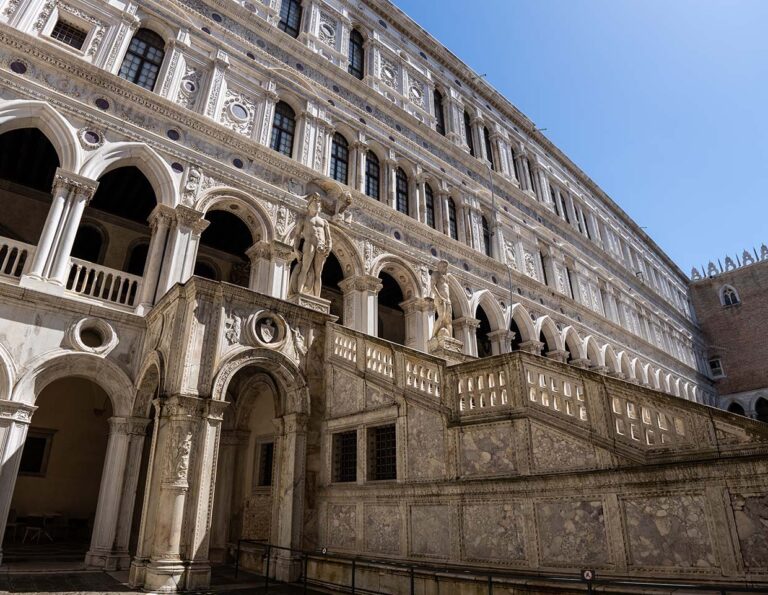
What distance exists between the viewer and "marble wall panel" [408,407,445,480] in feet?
24.6

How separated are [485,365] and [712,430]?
9.43ft

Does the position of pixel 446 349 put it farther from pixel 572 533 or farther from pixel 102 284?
pixel 102 284

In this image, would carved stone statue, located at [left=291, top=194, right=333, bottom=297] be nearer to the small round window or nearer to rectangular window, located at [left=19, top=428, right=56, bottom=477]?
the small round window

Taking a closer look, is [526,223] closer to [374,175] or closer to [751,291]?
[374,175]

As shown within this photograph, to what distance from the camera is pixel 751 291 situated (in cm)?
3934

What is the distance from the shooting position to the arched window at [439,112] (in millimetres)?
21578

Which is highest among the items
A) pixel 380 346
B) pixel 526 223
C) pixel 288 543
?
pixel 526 223

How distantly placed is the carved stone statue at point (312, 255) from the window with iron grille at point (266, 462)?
10.8 ft

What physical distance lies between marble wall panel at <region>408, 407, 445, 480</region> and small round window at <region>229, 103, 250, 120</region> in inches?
399

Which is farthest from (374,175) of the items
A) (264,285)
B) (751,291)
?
(751,291)

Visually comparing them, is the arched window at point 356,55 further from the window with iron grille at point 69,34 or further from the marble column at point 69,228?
the marble column at point 69,228

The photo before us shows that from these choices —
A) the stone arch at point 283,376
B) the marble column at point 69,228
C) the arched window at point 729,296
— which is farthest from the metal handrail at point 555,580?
the arched window at point 729,296

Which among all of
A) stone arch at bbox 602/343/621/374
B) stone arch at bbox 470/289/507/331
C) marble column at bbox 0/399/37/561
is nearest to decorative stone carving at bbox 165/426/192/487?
marble column at bbox 0/399/37/561

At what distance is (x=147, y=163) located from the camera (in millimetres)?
11766
